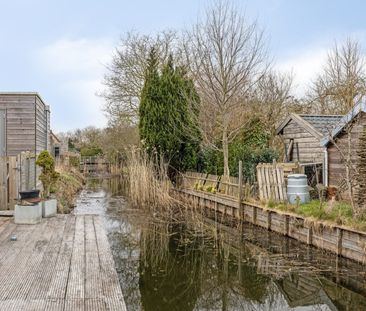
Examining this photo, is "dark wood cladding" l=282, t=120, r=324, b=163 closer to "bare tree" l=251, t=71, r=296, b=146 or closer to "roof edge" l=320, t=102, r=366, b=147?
"roof edge" l=320, t=102, r=366, b=147

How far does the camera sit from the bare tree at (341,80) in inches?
730

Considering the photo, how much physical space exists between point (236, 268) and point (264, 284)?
856 mm

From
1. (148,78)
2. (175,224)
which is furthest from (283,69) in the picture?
(175,224)

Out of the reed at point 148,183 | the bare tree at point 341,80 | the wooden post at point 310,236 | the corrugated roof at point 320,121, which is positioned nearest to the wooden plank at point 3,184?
the reed at point 148,183

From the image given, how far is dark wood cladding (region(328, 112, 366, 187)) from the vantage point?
9.55 m

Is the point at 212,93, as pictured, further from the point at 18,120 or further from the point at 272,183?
the point at 18,120

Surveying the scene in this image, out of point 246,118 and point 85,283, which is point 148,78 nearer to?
point 246,118

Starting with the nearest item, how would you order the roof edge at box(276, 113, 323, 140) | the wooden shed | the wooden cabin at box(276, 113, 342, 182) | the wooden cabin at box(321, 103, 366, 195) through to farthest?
the wooden cabin at box(321, 103, 366, 195) < the wooden shed < the roof edge at box(276, 113, 323, 140) < the wooden cabin at box(276, 113, 342, 182)

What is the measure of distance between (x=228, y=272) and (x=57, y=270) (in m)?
2.96

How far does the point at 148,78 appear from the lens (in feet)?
54.2

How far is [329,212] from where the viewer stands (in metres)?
7.93

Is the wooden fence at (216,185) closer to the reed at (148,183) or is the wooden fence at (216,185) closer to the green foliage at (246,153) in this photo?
the green foliage at (246,153)

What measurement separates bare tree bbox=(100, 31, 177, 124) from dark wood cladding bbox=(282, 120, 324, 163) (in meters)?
8.69

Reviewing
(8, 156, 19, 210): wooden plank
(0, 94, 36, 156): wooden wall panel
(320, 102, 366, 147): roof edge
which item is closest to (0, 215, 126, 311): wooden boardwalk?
(8, 156, 19, 210): wooden plank
